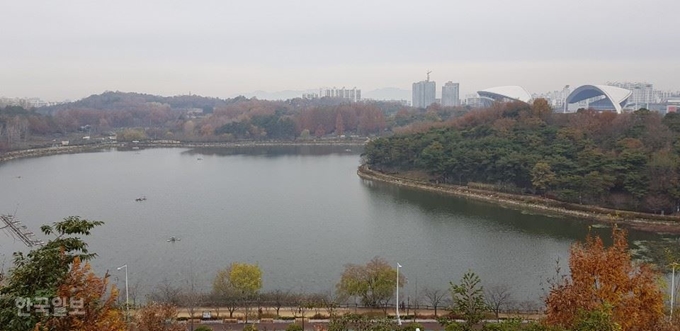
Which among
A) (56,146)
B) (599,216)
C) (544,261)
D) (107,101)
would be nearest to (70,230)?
(544,261)

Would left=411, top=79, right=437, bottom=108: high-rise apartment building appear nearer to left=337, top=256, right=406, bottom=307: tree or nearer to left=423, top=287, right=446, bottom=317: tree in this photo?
left=423, top=287, right=446, bottom=317: tree

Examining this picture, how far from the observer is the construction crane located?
874cm

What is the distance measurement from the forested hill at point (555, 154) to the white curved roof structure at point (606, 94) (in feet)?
37.5

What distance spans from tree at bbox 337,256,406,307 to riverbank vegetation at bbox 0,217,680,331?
0.04ft

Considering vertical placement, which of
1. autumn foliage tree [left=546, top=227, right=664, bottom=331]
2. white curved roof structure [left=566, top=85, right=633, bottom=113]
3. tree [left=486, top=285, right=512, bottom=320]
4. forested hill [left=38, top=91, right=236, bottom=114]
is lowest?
tree [left=486, top=285, right=512, bottom=320]

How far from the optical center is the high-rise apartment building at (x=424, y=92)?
190ft

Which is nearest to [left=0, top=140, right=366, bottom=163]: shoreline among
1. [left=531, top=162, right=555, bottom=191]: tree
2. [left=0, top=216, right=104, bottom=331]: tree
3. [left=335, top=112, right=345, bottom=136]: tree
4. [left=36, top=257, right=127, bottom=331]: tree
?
[left=335, top=112, right=345, bottom=136]: tree

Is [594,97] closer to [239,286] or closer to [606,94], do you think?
[606,94]

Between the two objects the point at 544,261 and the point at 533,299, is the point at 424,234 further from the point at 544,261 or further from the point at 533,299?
the point at 533,299

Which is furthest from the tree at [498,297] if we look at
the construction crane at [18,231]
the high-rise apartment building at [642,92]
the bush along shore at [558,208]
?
the high-rise apartment building at [642,92]

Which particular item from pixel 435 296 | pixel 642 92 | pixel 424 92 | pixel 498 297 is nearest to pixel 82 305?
pixel 435 296

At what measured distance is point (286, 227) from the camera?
9828 mm

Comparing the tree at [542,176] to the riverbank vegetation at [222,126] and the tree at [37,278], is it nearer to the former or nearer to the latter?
the tree at [37,278]

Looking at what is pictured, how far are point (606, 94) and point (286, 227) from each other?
22.3m
